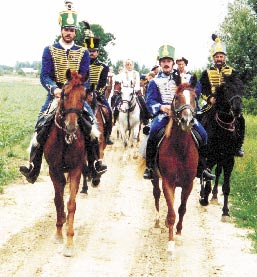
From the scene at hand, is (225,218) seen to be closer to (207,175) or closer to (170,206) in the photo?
(207,175)

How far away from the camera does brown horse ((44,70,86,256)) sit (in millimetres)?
8141

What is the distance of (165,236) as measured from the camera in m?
9.60

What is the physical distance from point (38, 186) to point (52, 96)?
411 centimetres

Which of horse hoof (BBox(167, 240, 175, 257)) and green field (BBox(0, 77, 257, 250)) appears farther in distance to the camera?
green field (BBox(0, 77, 257, 250))

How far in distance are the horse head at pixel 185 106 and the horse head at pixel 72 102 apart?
A: 4.50 feet

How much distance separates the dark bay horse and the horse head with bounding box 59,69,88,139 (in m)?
3.38

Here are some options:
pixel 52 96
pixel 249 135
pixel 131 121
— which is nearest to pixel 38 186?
pixel 52 96

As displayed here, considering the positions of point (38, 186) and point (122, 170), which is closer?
point (38, 186)

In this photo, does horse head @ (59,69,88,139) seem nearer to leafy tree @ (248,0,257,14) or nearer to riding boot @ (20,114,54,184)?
riding boot @ (20,114,54,184)

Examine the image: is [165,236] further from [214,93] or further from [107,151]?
[107,151]

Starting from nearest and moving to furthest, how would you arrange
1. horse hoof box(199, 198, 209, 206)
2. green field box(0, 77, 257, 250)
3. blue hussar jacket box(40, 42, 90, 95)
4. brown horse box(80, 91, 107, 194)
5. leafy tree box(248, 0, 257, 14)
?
blue hussar jacket box(40, 42, 90, 95) < green field box(0, 77, 257, 250) < horse hoof box(199, 198, 209, 206) < brown horse box(80, 91, 107, 194) < leafy tree box(248, 0, 257, 14)

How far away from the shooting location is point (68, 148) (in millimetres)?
8773

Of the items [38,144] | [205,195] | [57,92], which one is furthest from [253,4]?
[57,92]

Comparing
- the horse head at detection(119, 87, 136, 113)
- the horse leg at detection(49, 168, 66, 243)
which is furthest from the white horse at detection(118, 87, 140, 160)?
the horse leg at detection(49, 168, 66, 243)
